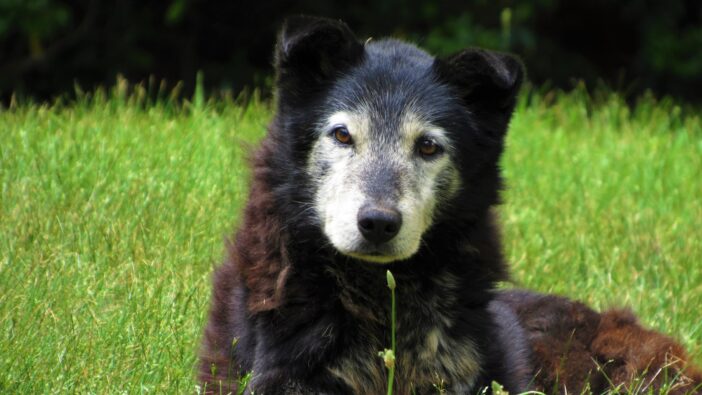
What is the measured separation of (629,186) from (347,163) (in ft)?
13.7

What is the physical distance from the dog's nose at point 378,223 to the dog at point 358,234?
0.09ft

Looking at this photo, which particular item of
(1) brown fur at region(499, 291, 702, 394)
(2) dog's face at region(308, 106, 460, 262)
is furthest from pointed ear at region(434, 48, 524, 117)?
(1) brown fur at region(499, 291, 702, 394)

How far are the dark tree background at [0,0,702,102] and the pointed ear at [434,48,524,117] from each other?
741cm

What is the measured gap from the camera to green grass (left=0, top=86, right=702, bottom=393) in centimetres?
448

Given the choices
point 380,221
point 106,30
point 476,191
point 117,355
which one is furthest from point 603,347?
point 106,30

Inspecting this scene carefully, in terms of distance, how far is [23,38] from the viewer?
1276 cm

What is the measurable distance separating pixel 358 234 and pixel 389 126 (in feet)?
1.66

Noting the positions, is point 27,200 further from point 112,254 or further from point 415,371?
point 415,371

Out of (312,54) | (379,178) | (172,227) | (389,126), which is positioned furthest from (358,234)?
(172,227)

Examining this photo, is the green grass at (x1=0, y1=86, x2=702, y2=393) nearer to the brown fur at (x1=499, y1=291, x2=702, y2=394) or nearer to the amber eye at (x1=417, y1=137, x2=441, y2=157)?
the brown fur at (x1=499, y1=291, x2=702, y2=394)

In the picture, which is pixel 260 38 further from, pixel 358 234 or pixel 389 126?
pixel 358 234

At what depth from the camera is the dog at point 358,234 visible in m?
4.06

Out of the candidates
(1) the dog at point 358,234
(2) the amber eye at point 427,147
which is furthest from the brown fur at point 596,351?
(2) the amber eye at point 427,147

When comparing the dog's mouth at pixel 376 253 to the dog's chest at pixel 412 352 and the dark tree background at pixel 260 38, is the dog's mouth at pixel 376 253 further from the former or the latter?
the dark tree background at pixel 260 38
